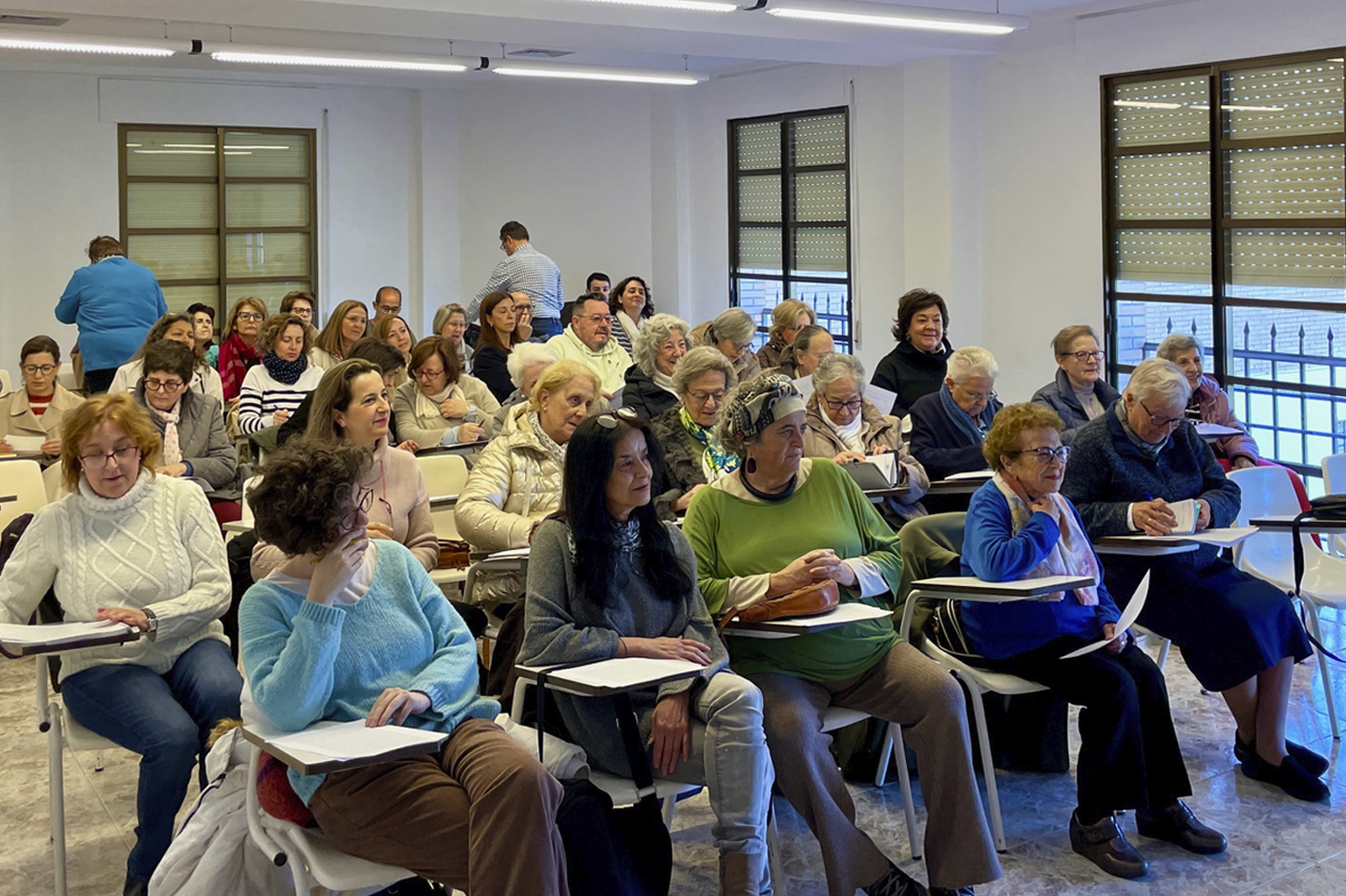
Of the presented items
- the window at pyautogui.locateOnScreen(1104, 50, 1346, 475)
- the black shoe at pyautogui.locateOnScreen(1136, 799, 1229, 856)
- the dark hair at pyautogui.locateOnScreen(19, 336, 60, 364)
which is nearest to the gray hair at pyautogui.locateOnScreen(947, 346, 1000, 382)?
the black shoe at pyautogui.locateOnScreen(1136, 799, 1229, 856)

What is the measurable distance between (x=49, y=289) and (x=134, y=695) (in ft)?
33.6

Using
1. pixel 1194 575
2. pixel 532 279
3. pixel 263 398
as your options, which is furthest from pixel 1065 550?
pixel 532 279

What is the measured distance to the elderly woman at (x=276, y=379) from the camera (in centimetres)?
692

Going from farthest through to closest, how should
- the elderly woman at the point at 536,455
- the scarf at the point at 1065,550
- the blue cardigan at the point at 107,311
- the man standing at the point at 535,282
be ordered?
the man standing at the point at 535,282
the blue cardigan at the point at 107,311
the elderly woman at the point at 536,455
the scarf at the point at 1065,550

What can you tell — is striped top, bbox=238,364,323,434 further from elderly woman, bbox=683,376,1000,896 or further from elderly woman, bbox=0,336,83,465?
elderly woman, bbox=683,376,1000,896

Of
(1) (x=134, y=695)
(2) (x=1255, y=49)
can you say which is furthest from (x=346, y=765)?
(2) (x=1255, y=49)

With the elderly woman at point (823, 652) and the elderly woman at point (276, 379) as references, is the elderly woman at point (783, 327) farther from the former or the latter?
the elderly woman at point (823, 652)

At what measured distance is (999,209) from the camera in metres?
10.1

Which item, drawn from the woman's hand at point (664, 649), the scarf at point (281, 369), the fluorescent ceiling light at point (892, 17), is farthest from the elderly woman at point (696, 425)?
the fluorescent ceiling light at point (892, 17)

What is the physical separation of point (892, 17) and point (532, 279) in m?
3.34

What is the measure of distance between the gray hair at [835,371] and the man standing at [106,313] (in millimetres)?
6365

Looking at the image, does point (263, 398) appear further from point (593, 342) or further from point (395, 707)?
point (395, 707)

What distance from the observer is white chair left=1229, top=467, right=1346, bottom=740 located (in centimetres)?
493

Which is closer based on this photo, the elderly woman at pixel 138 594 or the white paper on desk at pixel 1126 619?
the elderly woman at pixel 138 594
